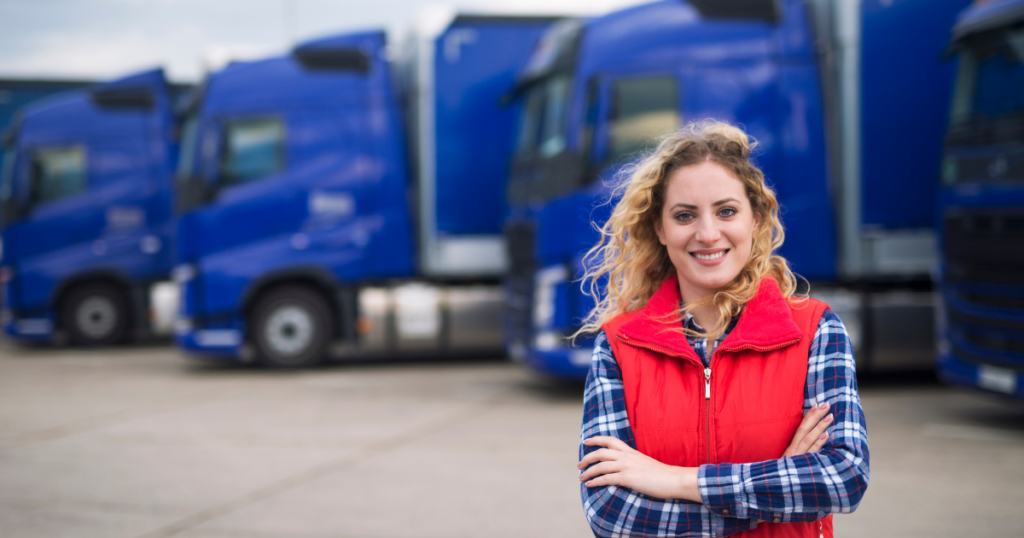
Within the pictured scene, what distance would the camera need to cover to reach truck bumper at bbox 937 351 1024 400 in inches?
231

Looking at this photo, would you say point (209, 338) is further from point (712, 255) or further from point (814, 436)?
point (814, 436)

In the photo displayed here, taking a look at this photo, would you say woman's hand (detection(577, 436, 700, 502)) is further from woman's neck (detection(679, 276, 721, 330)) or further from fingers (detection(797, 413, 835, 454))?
woman's neck (detection(679, 276, 721, 330))

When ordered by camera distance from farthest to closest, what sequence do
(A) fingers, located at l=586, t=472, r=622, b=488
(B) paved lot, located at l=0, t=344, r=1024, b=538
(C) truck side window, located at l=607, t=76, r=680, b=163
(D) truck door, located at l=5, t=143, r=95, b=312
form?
(D) truck door, located at l=5, t=143, r=95, b=312, (C) truck side window, located at l=607, t=76, r=680, b=163, (B) paved lot, located at l=0, t=344, r=1024, b=538, (A) fingers, located at l=586, t=472, r=622, b=488

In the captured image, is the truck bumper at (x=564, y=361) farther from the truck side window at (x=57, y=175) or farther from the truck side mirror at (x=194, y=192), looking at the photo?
the truck side window at (x=57, y=175)

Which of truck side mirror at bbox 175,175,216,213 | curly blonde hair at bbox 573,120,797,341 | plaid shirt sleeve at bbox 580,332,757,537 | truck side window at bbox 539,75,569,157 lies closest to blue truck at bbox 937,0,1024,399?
truck side window at bbox 539,75,569,157

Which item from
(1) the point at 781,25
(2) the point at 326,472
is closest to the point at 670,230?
(2) the point at 326,472

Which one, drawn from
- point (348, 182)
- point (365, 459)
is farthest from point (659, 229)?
point (348, 182)

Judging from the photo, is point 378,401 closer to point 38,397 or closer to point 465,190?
point 465,190

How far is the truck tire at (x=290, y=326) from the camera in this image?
974 centimetres

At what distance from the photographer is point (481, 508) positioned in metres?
4.46

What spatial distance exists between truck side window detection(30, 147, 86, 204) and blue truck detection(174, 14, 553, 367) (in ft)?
10.4

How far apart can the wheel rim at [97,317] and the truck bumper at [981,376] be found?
34.1 ft

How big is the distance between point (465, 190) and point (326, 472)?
4710 millimetres

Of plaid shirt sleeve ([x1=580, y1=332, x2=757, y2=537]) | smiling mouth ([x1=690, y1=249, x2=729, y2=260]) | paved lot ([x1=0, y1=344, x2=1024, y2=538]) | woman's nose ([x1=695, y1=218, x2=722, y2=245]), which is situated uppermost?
woman's nose ([x1=695, y1=218, x2=722, y2=245])
